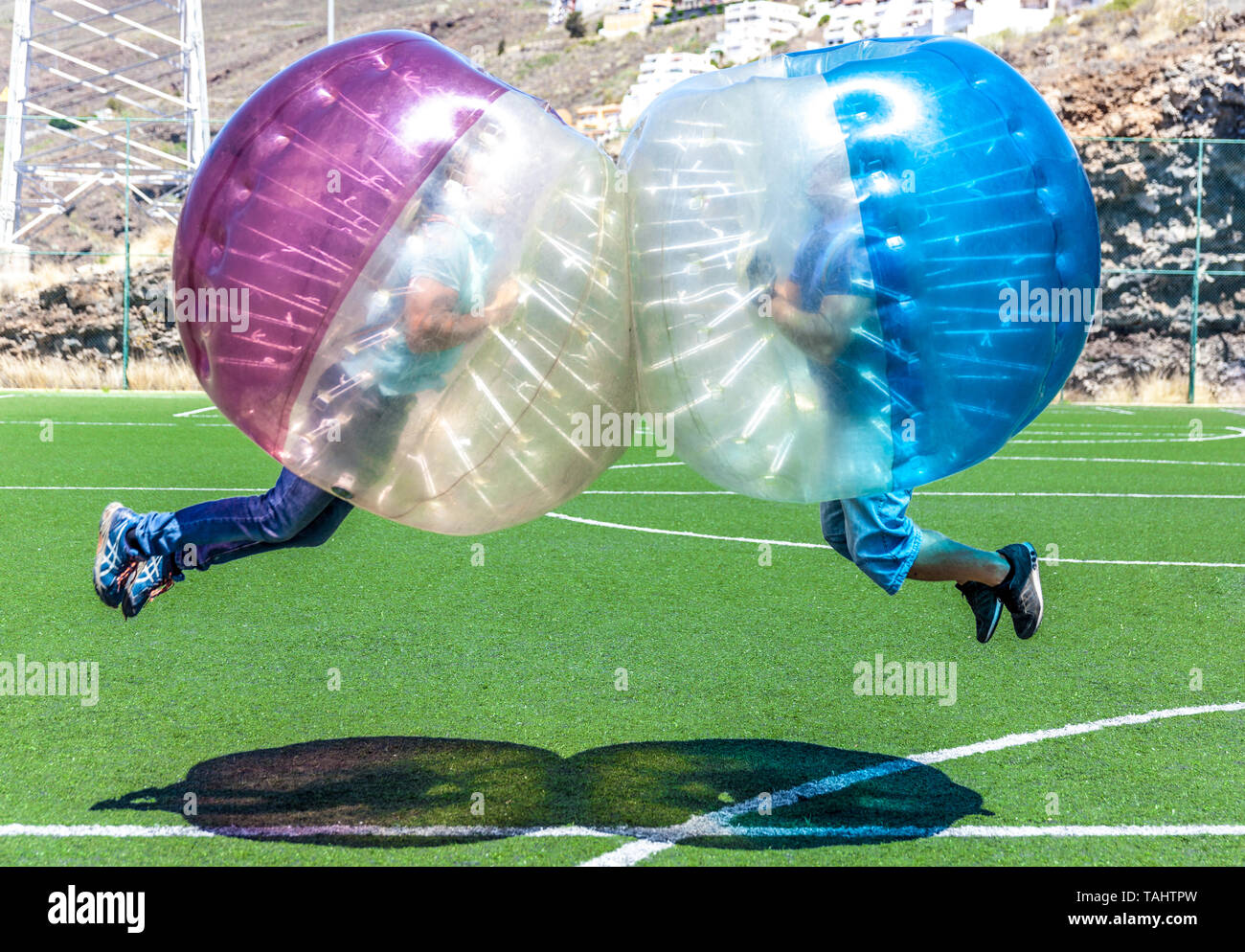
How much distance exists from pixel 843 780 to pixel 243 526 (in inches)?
84.2

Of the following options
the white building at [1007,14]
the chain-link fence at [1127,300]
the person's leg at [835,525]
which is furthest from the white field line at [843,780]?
the white building at [1007,14]

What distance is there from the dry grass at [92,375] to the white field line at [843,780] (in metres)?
18.9

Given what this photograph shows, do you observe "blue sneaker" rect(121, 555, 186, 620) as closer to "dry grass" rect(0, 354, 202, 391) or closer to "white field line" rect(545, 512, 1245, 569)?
"white field line" rect(545, 512, 1245, 569)

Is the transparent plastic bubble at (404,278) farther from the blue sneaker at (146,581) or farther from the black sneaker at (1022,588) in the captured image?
the black sneaker at (1022,588)

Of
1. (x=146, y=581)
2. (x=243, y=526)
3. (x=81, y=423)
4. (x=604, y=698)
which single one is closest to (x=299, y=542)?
(x=243, y=526)

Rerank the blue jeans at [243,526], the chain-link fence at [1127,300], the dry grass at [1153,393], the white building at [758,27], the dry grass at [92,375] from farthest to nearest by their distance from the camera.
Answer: the white building at [758,27], the chain-link fence at [1127,300], the dry grass at [1153,393], the dry grass at [92,375], the blue jeans at [243,526]

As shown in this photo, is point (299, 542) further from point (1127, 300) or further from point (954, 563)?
point (1127, 300)

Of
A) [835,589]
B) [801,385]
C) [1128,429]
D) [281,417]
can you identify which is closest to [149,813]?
[281,417]

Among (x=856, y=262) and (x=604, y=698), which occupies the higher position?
(x=856, y=262)

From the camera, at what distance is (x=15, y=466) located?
11844mm

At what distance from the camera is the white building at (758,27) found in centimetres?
6147

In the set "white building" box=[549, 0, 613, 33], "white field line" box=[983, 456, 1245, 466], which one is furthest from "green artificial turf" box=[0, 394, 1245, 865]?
"white building" box=[549, 0, 613, 33]

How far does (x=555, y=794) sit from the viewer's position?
4.32 metres

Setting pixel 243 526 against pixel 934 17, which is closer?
pixel 243 526
